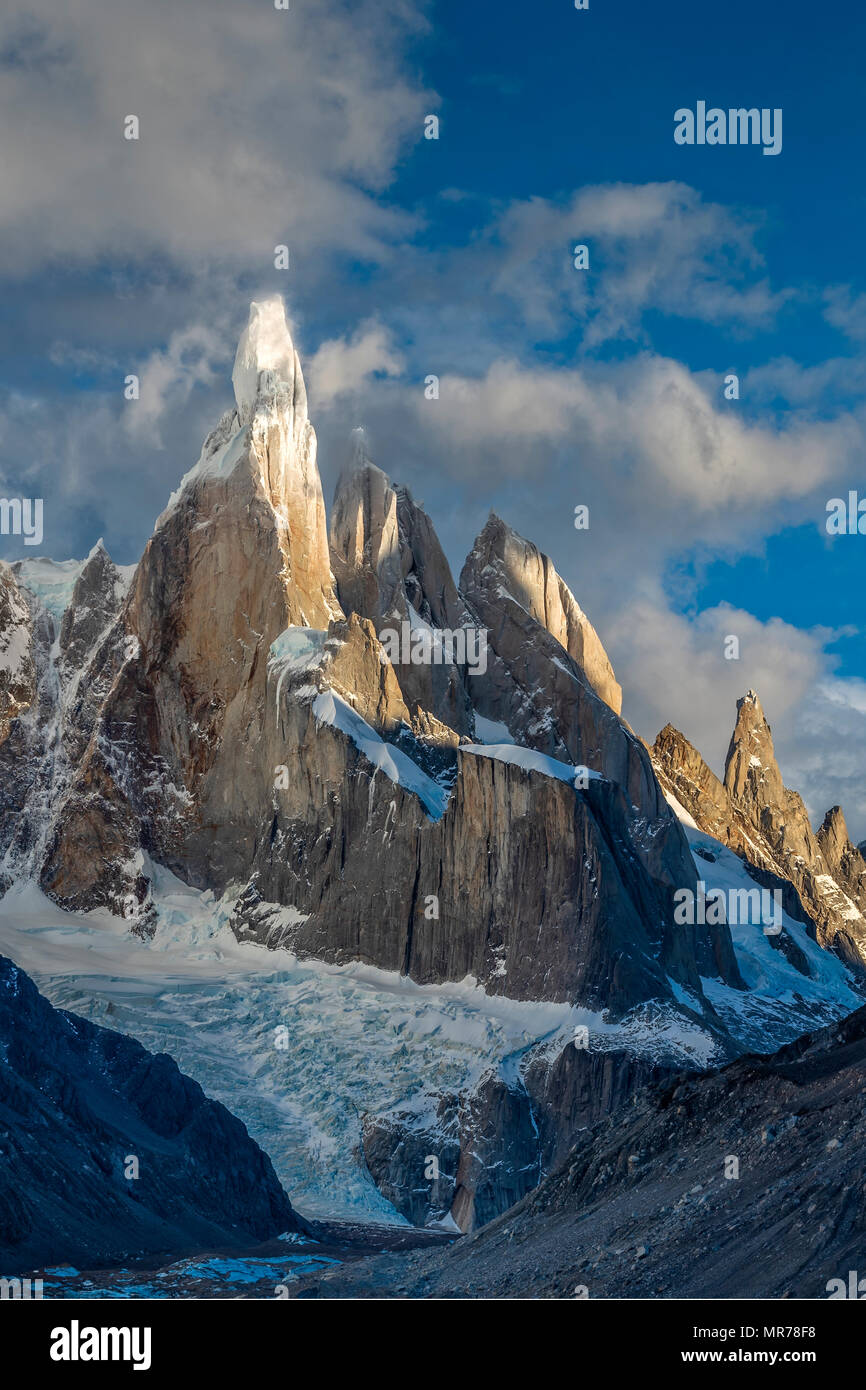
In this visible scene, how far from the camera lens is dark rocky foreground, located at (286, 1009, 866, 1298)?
47594mm

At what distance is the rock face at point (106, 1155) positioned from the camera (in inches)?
3164

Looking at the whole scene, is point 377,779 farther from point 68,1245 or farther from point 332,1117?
point 68,1245

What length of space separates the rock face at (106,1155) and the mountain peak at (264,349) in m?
94.8

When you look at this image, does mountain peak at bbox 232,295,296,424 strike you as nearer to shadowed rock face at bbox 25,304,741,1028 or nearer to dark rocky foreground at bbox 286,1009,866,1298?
shadowed rock face at bbox 25,304,741,1028

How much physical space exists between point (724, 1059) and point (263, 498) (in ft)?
260

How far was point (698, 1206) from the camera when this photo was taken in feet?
177

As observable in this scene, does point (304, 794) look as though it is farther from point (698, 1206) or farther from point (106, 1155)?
point (698, 1206)

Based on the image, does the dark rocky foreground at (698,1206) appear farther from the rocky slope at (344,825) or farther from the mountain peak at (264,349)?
the mountain peak at (264,349)

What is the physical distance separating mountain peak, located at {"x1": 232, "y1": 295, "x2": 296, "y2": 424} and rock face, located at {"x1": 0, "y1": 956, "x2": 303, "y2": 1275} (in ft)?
311

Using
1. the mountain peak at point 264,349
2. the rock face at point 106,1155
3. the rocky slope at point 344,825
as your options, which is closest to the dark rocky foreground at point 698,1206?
the rock face at point 106,1155

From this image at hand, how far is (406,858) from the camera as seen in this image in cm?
17100

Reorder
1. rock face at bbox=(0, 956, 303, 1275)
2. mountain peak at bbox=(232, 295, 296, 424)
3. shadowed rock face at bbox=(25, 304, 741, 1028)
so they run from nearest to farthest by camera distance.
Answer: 1. rock face at bbox=(0, 956, 303, 1275)
2. shadowed rock face at bbox=(25, 304, 741, 1028)
3. mountain peak at bbox=(232, 295, 296, 424)

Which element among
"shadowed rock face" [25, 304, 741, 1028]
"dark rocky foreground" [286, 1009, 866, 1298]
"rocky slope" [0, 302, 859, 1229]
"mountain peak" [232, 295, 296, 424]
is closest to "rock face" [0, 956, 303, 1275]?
"dark rocky foreground" [286, 1009, 866, 1298]
